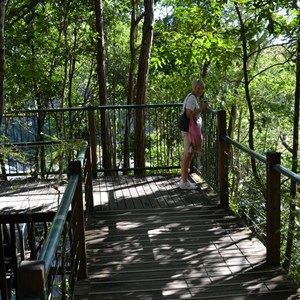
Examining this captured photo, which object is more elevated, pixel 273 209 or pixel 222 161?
pixel 222 161

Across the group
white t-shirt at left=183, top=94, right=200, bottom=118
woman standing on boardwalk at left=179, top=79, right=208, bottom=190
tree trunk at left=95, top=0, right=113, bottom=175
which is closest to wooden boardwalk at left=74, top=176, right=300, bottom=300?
woman standing on boardwalk at left=179, top=79, right=208, bottom=190

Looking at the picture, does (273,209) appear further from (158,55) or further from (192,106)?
(158,55)

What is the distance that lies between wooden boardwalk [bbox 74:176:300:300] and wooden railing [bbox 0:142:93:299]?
0.99 feet

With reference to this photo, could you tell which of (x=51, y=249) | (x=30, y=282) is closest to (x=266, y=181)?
(x=51, y=249)

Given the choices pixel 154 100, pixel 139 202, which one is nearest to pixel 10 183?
pixel 139 202

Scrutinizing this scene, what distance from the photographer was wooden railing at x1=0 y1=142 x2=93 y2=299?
210cm

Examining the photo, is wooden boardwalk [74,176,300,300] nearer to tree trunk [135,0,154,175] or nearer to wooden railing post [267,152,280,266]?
wooden railing post [267,152,280,266]

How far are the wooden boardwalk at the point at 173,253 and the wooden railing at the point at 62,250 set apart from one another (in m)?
0.30

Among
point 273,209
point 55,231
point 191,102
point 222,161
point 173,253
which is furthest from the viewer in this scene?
point 191,102

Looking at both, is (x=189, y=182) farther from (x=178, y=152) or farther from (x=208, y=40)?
(x=208, y=40)

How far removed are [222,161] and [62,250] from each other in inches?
142

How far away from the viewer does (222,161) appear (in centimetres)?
673

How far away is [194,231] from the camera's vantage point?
6.02 m

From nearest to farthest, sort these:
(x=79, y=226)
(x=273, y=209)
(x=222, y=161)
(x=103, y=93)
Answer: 1. (x=79, y=226)
2. (x=273, y=209)
3. (x=222, y=161)
4. (x=103, y=93)
